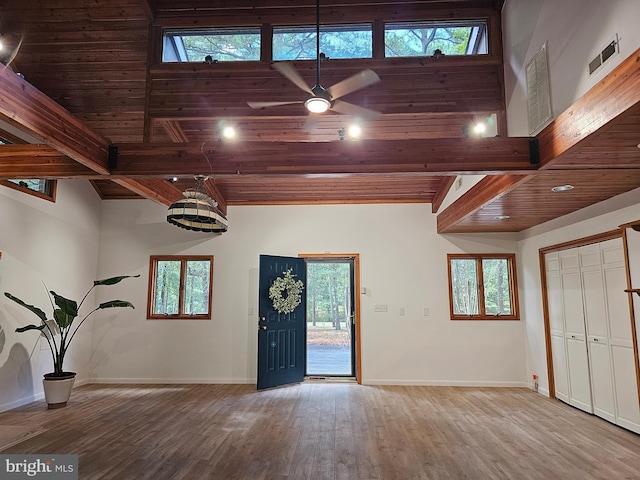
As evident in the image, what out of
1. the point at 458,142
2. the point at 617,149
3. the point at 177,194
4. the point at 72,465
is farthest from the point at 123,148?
the point at 617,149

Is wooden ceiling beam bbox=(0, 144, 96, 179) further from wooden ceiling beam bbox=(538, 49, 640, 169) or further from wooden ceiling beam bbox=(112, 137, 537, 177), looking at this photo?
wooden ceiling beam bbox=(538, 49, 640, 169)

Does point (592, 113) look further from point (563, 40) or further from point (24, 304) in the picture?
point (24, 304)

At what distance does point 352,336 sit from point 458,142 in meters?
4.13

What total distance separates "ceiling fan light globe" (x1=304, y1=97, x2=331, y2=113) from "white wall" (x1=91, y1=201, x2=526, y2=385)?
3.69 m

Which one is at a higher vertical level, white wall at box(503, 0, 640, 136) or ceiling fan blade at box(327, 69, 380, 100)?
white wall at box(503, 0, 640, 136)

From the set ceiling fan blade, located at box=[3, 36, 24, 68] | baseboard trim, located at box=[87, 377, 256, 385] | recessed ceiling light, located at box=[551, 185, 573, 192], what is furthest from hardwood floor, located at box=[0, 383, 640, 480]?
ceiling fan blade, located at box=[3, 36, 24, 68]

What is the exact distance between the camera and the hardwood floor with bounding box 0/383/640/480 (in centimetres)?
320

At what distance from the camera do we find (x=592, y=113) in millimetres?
2514

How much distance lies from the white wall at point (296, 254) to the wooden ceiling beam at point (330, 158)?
3178 mm

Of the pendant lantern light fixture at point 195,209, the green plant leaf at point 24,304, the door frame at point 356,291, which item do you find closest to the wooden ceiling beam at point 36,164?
the pendant lantern light fixture at point 195,209

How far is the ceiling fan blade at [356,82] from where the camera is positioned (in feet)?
9.18

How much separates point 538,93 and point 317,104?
2.09 m

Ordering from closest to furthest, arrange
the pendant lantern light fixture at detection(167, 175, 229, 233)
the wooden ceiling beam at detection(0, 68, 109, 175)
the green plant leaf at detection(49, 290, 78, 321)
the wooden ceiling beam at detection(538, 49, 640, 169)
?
1. the wooden ceiling beam at detection(538, 49, 640, 169)
2. the wooden ceiling beam at detection(0, 68, 109, 175)
3. the pendant lantern light fixture at detection(167, 175, 229, 233)
4. the green plant leaf at detection(49, 290, 78, 321)

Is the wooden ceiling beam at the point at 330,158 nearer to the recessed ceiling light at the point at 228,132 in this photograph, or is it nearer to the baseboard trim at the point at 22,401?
the recessed ceiling light at the point at 228,132
